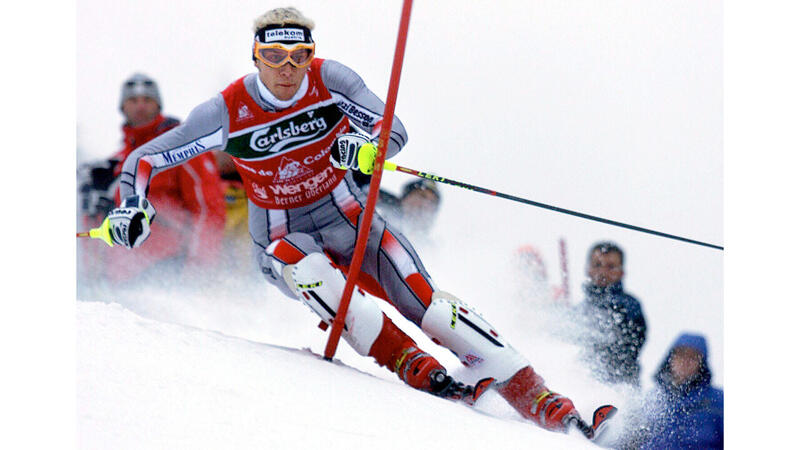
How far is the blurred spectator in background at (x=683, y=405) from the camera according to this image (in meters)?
2.44

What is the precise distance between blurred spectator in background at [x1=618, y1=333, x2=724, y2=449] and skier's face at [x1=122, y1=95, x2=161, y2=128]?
1.50 m

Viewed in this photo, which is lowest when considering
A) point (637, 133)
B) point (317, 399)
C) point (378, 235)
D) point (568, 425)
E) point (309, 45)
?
point (568, 425)

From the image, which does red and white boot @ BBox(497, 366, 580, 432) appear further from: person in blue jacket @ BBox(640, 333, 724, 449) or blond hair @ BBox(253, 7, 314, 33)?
blond hair @ BBox(253, 7, 314, 33)

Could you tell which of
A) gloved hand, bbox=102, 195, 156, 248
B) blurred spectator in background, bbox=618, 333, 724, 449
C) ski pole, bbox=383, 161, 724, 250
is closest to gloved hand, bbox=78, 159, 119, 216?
gloved hand, bbox=102, 195, 156, 248

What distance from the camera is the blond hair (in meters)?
2.37

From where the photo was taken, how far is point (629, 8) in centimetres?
238

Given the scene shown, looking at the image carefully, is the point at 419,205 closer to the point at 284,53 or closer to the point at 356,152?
the point at 356,152

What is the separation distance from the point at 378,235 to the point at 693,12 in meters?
0.96

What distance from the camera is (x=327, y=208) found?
2547mm

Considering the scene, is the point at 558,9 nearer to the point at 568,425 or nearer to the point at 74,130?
the point at 568,425

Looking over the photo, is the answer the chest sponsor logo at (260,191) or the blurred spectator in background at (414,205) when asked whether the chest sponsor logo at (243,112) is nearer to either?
the chest sponsor logo at (260,191)

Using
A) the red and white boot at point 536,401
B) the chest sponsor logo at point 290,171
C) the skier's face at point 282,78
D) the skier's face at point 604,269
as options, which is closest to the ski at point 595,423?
the red and white boot at point 536,401

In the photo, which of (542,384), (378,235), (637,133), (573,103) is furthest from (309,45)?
(542,384)

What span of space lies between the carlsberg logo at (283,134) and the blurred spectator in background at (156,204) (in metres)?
0.23
